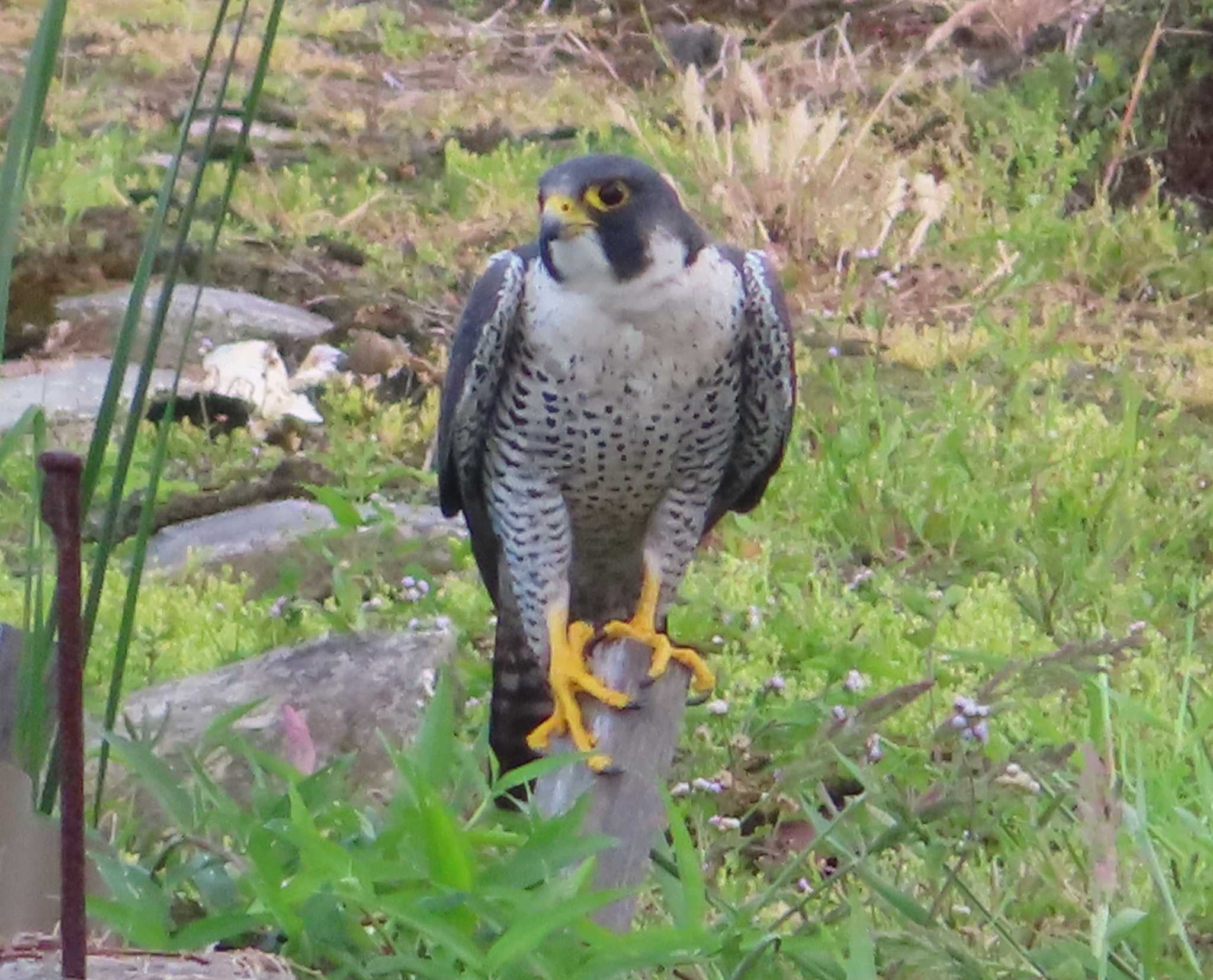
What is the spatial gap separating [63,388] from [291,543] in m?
0.96

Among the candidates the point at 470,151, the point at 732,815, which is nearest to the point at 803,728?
the point at 732,815

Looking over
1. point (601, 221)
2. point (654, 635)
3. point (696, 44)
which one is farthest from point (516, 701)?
point (696, 44)

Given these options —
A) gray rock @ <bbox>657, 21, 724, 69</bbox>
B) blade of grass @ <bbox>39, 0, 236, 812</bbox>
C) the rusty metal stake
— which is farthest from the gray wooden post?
gray rock @ <bbox>657, 21, 724, 69</bbox>

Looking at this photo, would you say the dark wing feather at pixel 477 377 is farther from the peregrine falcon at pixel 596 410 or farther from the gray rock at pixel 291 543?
the gray rock at pixel 291 543

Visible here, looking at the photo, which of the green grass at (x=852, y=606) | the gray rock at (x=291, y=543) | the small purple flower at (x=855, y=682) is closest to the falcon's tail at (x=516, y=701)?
the green grass at (x=852, y=606)

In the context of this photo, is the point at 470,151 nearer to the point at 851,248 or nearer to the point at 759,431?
the point at 851,248

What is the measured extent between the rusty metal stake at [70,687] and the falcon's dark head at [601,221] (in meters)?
1.34

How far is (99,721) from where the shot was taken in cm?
171

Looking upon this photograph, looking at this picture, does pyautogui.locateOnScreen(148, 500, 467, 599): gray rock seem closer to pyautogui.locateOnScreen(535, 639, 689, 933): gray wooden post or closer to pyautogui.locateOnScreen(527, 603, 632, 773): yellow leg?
pyautogui.locateOnScreen(527, 603, 632, 773): yellow leg

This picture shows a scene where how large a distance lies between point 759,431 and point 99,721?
3.59 ft

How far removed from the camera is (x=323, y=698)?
2348 mm

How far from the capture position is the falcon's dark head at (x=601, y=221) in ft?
6.66

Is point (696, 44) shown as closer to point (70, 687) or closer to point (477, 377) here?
point (477, 377)

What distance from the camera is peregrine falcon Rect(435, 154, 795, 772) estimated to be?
6.71 feet
